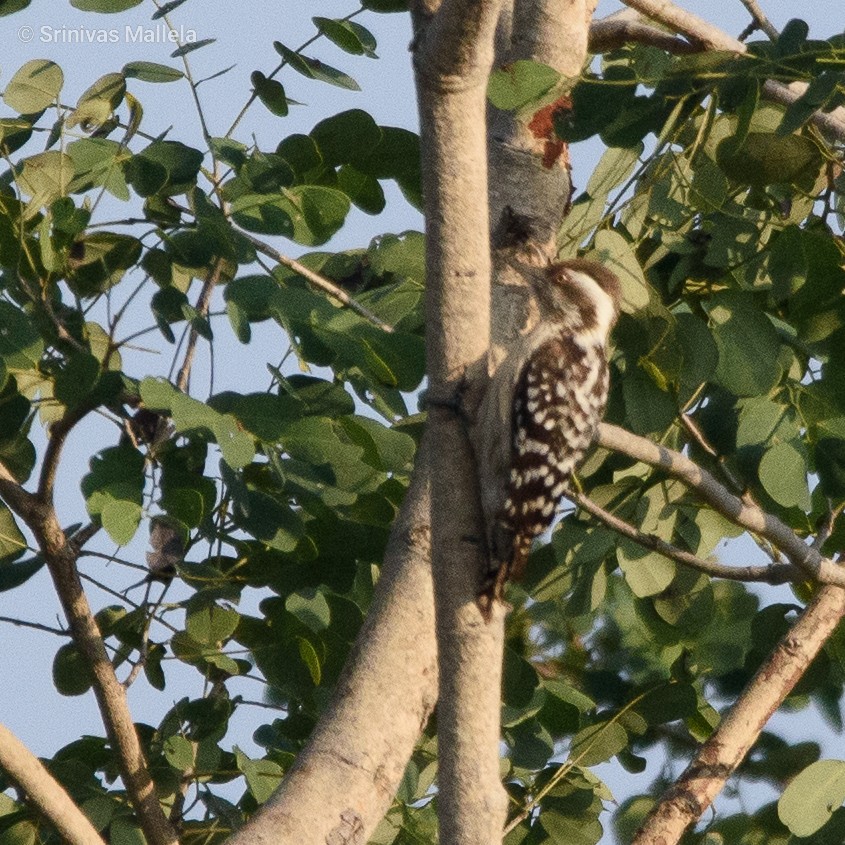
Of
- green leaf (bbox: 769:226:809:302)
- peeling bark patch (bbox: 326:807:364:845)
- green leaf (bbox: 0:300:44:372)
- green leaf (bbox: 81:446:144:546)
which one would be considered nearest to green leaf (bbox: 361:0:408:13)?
green leaf (bbox: 769:226:809:302)

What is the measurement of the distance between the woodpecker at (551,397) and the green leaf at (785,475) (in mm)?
448

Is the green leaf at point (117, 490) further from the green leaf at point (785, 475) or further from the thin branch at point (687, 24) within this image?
the thin branch at point (687, 24)

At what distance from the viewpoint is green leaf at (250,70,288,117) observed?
3537 mm

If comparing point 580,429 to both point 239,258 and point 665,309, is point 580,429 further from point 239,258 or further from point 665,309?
point 239,258

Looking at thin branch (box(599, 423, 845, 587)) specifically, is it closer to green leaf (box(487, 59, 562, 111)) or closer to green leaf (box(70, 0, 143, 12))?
green leaf (box(487, 59, 562, 111))

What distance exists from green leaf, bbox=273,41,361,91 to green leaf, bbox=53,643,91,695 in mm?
1635

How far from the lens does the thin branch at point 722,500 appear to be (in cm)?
302

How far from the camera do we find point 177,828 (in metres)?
3.75

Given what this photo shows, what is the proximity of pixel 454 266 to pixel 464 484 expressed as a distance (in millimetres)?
442

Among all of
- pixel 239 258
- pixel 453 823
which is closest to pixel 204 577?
pixel 239 258

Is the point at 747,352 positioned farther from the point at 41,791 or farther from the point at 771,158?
the point at 41,791

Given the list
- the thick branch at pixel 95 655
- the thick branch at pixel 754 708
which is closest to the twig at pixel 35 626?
the thick branch at pixel 95 655

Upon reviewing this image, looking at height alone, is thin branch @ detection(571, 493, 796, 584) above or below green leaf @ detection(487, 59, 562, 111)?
below

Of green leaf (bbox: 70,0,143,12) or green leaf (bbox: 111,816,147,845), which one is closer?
green leaf (bbox: 70,0,143,12)
